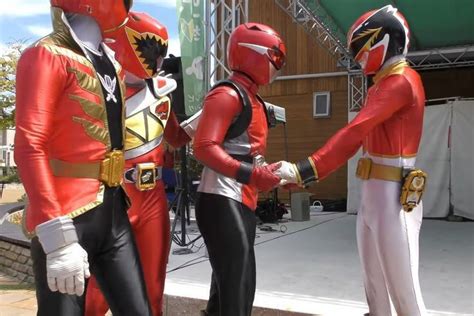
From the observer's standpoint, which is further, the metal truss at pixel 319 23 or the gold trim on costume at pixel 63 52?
the metal truss at pixel 319 23

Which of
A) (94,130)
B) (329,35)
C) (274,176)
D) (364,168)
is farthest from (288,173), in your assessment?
(329,35)

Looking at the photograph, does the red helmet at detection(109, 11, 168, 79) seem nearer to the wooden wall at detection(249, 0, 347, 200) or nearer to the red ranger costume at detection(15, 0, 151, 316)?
the red ranger costume at detection(15, 0, 151, 316)

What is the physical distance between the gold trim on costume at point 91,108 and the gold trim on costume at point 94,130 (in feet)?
0.11

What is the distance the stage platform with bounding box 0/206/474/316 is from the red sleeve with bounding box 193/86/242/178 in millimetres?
1729

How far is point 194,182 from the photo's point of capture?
24.1 feet

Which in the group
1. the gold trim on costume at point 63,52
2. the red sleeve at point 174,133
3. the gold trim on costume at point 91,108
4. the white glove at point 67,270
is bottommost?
the white glove at point 67,270

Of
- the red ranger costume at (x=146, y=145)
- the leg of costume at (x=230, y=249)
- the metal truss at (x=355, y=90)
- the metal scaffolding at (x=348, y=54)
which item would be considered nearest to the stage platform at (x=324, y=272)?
the leg of costume at (x=230, y=249)

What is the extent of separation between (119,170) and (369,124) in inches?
47.4

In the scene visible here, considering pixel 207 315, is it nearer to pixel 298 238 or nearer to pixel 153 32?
pixel 153 32

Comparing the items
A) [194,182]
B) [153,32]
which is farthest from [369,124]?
[194,182]

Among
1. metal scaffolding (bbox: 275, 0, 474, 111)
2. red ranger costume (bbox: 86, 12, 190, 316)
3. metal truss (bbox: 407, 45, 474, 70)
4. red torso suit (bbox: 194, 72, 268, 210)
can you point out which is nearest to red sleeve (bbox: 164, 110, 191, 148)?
red ranger costume (bbox: 86, 12, 190, 316)

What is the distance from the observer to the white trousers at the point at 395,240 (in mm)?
2520

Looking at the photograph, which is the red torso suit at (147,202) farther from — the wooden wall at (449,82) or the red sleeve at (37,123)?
the wooden wall at (449,82)

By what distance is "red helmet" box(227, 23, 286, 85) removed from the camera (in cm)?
263
